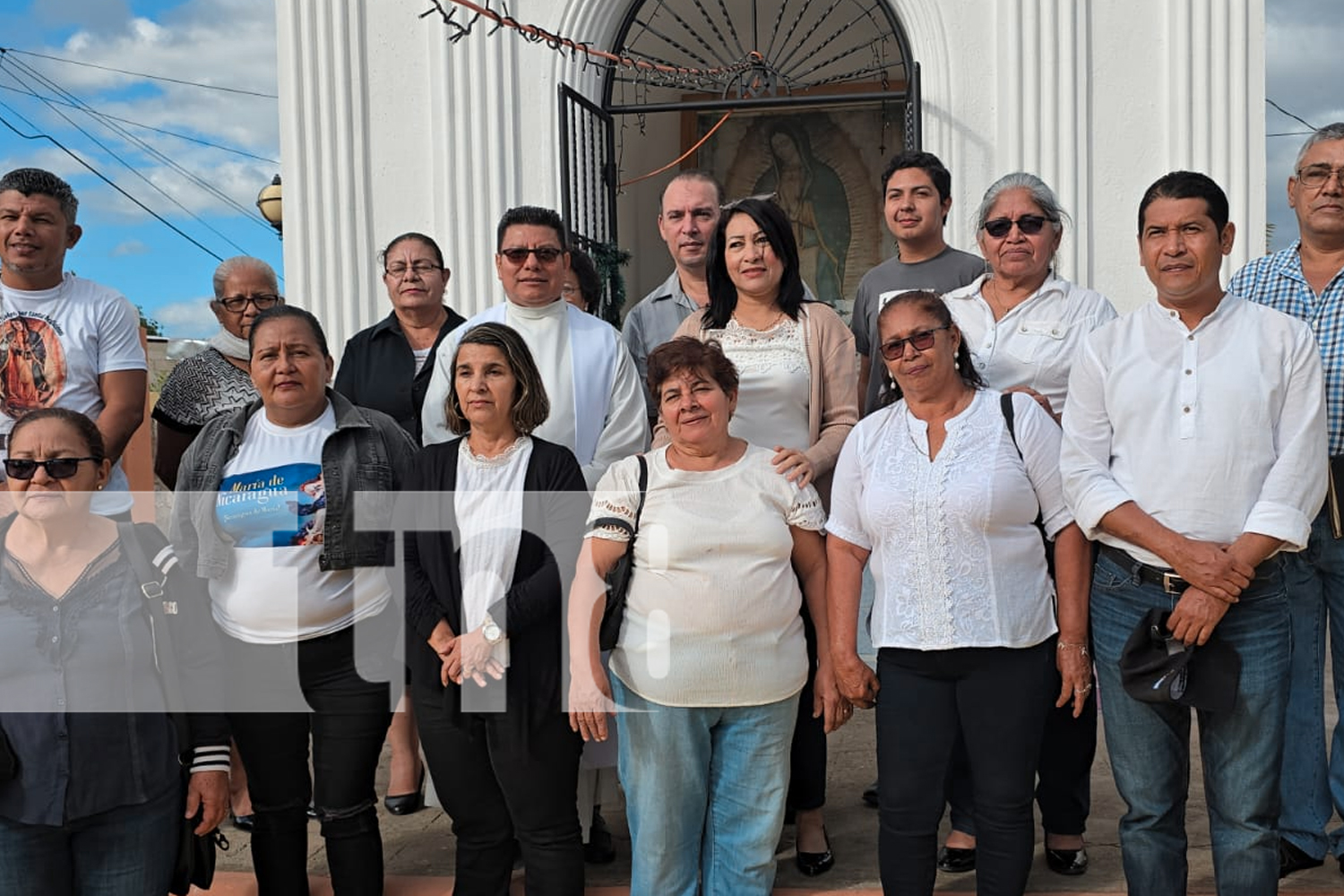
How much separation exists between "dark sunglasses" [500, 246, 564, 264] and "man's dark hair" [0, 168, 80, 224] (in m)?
1.41

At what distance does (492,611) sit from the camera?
10.3 ft

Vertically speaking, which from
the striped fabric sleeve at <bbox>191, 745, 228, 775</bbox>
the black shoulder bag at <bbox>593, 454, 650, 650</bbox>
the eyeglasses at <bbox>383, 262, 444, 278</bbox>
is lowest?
the striped fabric sleeve at <bbox>191, 745, 228, 775</bbox>

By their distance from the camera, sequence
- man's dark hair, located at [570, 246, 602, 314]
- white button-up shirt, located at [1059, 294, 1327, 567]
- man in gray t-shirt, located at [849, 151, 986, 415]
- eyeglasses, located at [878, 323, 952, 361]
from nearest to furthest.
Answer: white button-up shirt, located at [1059, 294, 1327, 567]
eyeglasses, located at [878, 323, 952, 361]
man in gray t-shirt, located at [849, 151, 986, 415]
man's dark hair, located at [570, 246, 602, 314]

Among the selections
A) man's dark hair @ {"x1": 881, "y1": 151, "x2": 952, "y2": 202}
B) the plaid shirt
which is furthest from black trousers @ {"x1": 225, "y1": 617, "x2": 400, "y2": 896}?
the plaid shirt

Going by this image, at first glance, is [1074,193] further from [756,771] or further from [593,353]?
[756,771]

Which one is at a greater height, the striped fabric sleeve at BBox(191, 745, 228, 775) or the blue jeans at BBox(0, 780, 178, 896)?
the striped fabric sleeve at BBox(191, 745, 228, 775)

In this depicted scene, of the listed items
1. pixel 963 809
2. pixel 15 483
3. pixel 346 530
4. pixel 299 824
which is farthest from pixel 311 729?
pixel 963 809

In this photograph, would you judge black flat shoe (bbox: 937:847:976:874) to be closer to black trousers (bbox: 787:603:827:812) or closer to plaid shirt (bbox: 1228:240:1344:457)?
black trousers (bbox: 787:603:827:812)

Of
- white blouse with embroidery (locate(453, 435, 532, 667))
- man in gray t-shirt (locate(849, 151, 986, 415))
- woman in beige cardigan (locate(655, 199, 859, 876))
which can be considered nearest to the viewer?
white blouse with embroidery (locate(453, 435, 532, 667))

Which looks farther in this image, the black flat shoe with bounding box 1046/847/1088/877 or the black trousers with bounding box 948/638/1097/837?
the black flat shoe with bounding box 1046/847/1088/877

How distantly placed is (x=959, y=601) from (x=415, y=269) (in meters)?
2.32

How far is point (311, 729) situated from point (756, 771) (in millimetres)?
1224

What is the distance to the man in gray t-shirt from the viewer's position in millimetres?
3951

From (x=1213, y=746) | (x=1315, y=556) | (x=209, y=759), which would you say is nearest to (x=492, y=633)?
(x=209, y=759)
